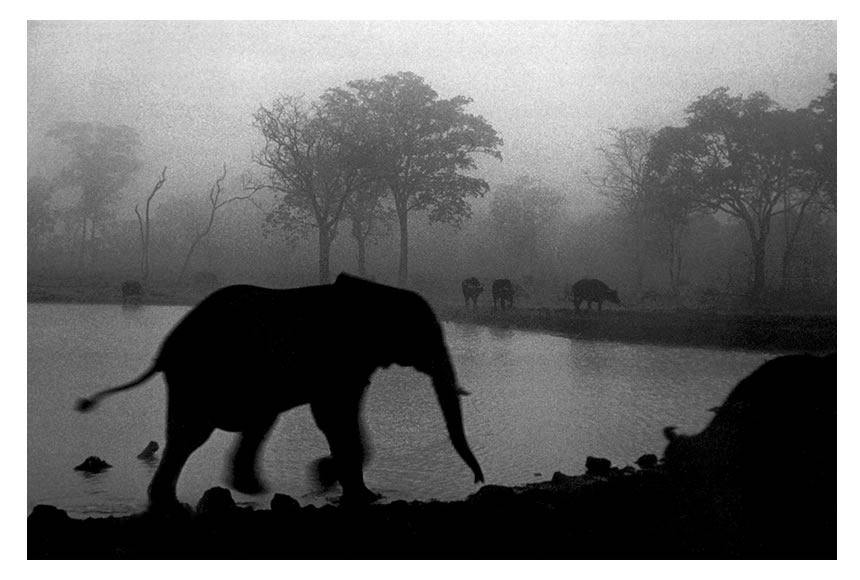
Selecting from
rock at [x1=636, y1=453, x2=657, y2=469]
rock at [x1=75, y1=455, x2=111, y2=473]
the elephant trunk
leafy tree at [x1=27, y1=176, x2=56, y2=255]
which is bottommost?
rock at [x1=75, y1=455, x2=111, y2=473]

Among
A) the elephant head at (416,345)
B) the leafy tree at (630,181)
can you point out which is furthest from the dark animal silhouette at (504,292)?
the leafy tree at (630,181)

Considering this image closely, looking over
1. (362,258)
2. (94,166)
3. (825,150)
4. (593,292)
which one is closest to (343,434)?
(362,258)

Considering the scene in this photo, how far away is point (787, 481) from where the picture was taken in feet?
8.73

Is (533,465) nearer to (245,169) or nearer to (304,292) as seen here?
(304,292)

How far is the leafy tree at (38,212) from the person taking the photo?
282cm

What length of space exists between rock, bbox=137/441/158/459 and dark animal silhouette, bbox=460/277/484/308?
1158 millimetres

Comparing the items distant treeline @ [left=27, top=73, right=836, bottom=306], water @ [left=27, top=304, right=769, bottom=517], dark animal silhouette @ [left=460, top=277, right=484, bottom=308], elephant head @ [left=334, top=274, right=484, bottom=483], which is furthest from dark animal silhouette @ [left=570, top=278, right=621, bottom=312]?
elephant head @ [left=334, top=274, right=484, bottom=483]

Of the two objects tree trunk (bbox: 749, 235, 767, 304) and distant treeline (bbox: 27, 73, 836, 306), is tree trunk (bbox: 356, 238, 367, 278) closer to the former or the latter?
distant treeline (bbox: 27, 73, 836, 306)

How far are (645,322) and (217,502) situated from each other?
1.63 m

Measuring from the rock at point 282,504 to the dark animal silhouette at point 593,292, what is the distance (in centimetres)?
123

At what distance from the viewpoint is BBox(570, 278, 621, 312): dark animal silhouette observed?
115 inches

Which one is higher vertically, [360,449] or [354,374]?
[354,374]

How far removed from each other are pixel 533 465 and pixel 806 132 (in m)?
1.54
